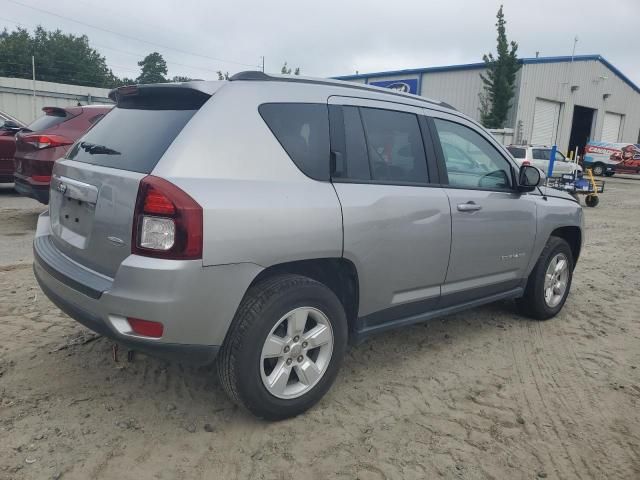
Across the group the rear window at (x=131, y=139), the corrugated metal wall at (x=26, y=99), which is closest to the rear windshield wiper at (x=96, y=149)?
the rear window at (x=131, y=139)

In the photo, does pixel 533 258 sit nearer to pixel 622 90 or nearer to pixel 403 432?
pixel 403 432

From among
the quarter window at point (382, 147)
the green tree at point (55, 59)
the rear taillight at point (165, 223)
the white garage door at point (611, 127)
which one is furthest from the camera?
the green tree at point (55, 59)

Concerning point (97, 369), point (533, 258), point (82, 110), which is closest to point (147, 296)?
point (97, 369)

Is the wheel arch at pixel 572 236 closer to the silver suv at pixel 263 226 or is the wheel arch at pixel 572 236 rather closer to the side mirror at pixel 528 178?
the side mirror at pixel 528 178

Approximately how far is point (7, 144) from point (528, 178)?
29.1ft

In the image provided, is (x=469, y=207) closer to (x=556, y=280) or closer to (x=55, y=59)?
(x=556, y=280)

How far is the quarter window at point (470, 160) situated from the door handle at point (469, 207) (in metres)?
0.15

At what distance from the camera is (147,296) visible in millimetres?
2395

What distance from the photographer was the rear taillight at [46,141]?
7199 mm

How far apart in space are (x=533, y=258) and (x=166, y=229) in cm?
324

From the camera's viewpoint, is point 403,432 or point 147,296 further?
point 403,432

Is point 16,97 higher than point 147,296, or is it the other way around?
point 16,97

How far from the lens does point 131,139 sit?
9.42ft

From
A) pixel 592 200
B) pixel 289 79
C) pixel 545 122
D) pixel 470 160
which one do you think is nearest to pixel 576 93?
pixel 545 122
